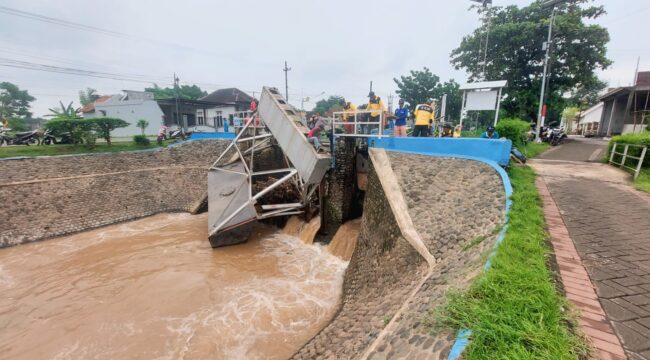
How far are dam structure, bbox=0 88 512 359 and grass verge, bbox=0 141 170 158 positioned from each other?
1.22m

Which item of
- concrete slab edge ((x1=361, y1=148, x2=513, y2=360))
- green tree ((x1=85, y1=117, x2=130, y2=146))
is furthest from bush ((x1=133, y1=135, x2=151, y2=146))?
concrete slab edge ((x1=361, y1=148, x2=513, y2=360))

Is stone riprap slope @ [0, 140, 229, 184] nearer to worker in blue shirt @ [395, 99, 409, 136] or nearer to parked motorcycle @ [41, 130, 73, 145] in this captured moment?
parked motorcycle @ [41, 130, 73, 145]

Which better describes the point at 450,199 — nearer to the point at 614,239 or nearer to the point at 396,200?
the point at 396,200

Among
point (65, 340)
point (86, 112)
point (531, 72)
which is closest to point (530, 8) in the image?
point (531, 72)

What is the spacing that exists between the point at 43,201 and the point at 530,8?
92.8ft

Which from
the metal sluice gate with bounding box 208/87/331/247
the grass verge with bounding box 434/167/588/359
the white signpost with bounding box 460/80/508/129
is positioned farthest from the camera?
the white signpost with bounding box 460/80/508/129

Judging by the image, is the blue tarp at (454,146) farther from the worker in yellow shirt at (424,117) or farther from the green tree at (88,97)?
the green tree at (88,97)

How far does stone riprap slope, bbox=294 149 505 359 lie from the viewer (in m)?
3.42

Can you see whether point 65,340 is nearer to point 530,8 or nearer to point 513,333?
point 513,333

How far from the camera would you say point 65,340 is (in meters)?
5.89

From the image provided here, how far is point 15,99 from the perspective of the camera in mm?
46938

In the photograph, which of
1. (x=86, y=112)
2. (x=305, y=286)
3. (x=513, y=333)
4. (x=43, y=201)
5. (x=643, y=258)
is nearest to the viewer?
(x=513, y=333)

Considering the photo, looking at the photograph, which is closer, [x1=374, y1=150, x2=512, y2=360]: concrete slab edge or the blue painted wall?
[x1=374, y1=150, x2=512, y2=360]: concrete slab edge

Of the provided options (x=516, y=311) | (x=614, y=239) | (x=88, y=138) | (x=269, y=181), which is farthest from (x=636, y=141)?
(x=88, y=138)
